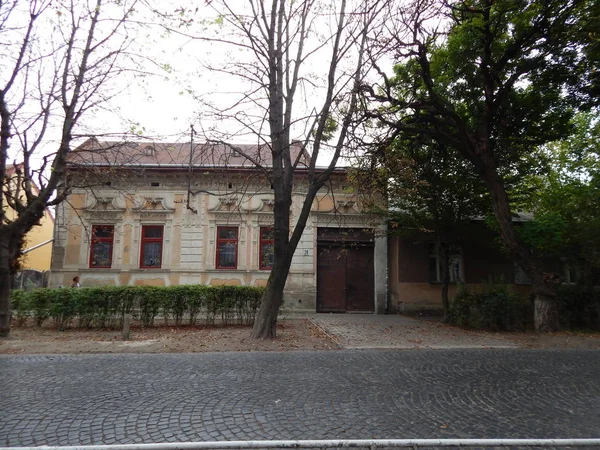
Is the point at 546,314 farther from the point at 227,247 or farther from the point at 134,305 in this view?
Result: the point at 227,247

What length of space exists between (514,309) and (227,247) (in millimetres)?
11587

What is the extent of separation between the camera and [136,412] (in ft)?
15.2

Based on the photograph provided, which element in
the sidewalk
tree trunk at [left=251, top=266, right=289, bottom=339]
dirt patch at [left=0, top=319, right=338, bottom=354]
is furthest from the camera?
tree trunk at [left=251, top=266, right=289, bottom=339]

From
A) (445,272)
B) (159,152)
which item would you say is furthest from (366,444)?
(159,152)

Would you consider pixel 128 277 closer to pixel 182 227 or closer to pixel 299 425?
pixel 182 227

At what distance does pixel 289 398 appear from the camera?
5227 mm

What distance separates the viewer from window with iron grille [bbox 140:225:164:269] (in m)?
18.1

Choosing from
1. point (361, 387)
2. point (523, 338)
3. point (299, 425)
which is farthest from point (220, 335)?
point (523, 338)

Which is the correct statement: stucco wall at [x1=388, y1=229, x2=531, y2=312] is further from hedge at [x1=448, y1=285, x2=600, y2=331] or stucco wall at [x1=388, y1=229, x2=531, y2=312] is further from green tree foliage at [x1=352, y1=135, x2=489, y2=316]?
hedge at [x1=448, y1=285, x2=600, y2=331]

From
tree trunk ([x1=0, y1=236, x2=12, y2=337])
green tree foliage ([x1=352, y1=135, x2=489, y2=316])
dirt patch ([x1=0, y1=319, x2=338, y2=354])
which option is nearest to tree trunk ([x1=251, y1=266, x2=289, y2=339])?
dirt patch ([x1=0, y1=319, x2=338, y2=354])

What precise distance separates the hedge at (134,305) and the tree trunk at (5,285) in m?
1.17

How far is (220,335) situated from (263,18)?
8.34 meters

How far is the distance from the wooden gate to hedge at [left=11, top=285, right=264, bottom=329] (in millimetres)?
6280

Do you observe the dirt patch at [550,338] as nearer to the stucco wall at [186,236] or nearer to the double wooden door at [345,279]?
the double wooden door at [345,279]
